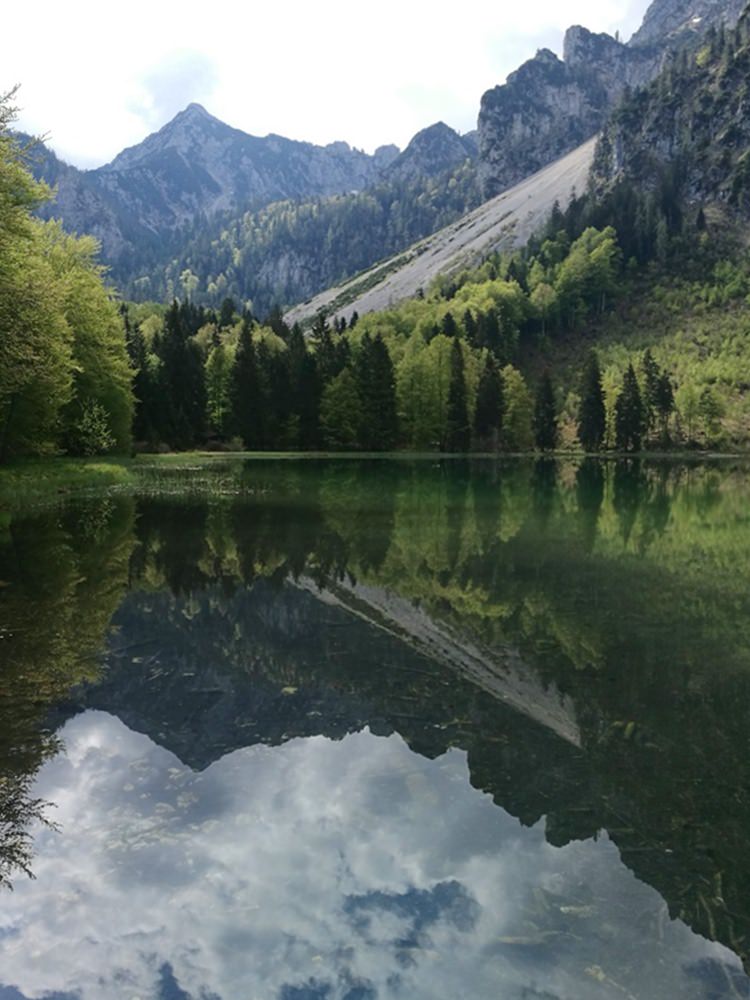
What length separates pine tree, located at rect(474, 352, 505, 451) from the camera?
121062 millimetres

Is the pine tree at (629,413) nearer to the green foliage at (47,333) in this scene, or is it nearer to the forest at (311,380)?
the forest at (311,380)

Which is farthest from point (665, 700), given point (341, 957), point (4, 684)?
point (4, 684)

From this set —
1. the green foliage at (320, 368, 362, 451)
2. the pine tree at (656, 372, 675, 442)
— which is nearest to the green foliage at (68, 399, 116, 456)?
the green foliage at (320, 368, 362, 451)

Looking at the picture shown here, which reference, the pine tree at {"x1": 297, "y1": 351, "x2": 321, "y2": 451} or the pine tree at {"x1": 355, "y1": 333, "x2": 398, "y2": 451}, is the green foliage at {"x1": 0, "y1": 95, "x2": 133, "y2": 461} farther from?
the pine tree at {"x1": 355, "y1": 333, "x2": 398, "y2": 451}

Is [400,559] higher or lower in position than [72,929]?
lower

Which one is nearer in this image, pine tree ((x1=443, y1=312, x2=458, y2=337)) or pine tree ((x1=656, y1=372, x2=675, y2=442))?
pine tree ((x1=656, y1=372, x2=675, y2=442))

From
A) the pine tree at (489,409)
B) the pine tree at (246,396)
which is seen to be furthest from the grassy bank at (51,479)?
the pine tree at (489,409)

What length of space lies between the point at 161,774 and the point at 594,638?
375 inches

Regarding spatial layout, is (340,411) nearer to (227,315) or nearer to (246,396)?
(246,396)

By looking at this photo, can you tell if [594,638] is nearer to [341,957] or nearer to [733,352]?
[341,957]

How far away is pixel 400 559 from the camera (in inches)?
940

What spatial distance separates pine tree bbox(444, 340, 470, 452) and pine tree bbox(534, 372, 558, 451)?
60.1 ft

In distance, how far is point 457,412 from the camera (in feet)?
385

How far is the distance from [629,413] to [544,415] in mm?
17970
